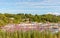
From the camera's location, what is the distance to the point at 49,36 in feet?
25.7

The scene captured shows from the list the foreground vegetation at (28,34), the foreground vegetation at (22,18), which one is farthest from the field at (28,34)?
the foreground vegetation at (22,18)

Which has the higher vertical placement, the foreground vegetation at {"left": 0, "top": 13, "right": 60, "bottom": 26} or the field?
the field

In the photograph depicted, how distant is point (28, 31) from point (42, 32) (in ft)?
1.60

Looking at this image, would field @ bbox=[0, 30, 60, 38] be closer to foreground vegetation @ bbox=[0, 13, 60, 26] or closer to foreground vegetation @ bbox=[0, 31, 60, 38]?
foreground vegetation @ bbox=[0, 31, 60, 38]

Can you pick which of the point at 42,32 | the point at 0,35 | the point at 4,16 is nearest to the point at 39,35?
the point at 42,32

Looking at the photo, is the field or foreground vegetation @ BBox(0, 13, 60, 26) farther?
foreground vegetation @ BBox(0, 13, 60, 26)

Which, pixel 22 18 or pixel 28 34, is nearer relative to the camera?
pixel 28 34

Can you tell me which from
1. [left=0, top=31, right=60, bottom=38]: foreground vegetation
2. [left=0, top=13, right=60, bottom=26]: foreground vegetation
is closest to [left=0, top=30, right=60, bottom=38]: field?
[left=0, top=31, right=60, bottom=38]: foreground vegetation

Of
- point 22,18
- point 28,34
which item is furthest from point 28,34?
point 22,18

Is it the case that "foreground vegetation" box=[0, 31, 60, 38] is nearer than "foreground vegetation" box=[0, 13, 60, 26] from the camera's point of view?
Yes

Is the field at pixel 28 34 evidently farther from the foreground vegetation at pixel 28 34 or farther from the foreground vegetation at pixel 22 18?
the foreground vegetation at pixel 22 18

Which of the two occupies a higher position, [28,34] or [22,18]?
[28,34]

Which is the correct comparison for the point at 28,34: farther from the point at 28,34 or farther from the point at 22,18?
the point at 22,18

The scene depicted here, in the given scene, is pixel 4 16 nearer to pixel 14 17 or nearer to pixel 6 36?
pixel 14 17
